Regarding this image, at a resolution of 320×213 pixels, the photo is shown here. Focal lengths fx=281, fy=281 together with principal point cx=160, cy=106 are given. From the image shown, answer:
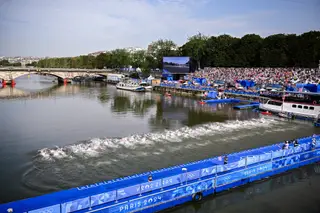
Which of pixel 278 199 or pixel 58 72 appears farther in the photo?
pixel 58 72

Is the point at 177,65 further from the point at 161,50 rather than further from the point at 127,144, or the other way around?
the point at 127,144

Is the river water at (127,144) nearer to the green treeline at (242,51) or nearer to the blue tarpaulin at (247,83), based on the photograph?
the blue tarpaulin at (247,83)

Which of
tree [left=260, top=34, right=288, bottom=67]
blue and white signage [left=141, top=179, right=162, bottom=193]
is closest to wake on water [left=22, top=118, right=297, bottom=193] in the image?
blue and white signage [left=141, top=179, right=162, bottom=193]

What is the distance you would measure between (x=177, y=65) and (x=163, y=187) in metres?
80.5

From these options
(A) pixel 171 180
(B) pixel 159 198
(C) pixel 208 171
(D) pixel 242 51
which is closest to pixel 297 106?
(C) pixel 208 171

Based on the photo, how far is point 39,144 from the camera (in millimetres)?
27484

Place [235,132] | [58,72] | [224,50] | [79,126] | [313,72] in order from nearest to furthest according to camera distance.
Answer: [235,132], [79,126], [313,72], [224,50], [58,72]

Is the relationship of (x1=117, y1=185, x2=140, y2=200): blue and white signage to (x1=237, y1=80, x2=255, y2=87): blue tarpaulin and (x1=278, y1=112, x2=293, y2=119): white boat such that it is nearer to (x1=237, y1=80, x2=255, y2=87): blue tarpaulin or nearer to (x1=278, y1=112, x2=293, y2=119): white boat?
(x1=278, y1=112, x2=293, y2=119): white boat

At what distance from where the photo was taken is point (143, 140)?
94.9 ft

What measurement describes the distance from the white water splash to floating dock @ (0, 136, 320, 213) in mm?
8018

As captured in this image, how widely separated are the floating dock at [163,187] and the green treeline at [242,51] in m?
59.9

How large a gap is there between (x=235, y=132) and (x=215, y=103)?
25.1 m

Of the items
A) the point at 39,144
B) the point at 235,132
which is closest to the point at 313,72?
the point at 235,132

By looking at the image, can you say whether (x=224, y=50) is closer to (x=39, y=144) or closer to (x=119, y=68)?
(x=119, y=68)
